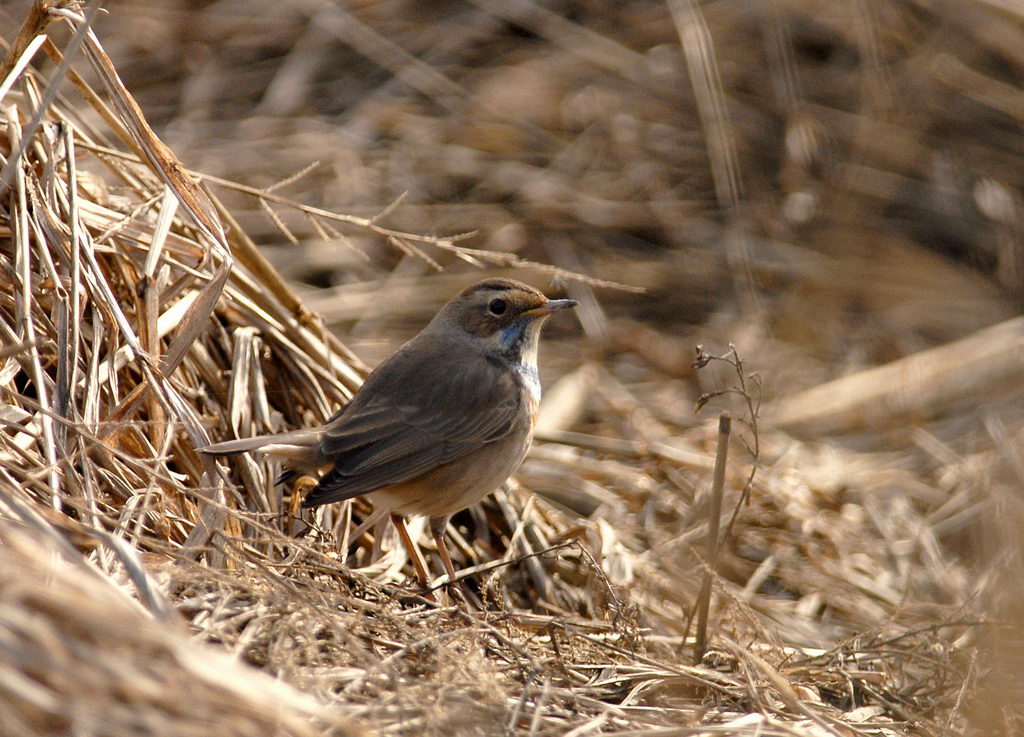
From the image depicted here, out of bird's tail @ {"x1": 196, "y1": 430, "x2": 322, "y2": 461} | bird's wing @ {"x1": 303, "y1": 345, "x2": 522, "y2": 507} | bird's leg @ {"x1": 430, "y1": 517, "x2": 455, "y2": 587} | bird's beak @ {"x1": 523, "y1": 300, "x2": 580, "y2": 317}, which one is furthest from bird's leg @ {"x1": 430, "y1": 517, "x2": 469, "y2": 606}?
bird's beak @ {"x1": 523, "y1": 300, "x2": 580, "y2": 317}

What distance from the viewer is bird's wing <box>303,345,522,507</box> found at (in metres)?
4.77

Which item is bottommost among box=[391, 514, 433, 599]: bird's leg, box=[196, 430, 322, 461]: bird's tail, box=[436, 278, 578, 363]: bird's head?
box=[391, 514, 433, 599]: bird's leg

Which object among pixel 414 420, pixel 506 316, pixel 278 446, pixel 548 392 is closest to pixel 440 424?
pixel 414 420

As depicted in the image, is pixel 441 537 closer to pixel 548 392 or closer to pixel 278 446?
Result: pixel 278 446

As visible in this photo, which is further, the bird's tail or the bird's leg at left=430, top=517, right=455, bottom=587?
the bird's leg at left=430, top=517, right=455, bottom=587

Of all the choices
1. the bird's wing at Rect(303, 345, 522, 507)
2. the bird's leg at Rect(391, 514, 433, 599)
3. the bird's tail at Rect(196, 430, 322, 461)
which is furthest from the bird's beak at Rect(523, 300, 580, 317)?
the bird's tail at Rect(196, 430, 322, 461)

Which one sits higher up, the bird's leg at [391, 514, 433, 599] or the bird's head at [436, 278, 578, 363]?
the bird's head at [436, 278, 578, 363]

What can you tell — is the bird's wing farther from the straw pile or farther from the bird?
the straw pile

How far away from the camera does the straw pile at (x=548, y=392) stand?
11.1 ft

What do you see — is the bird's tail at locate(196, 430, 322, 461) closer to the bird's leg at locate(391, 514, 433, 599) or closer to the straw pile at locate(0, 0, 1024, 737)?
the straw pile at locate(0, 0, 1024, 737)

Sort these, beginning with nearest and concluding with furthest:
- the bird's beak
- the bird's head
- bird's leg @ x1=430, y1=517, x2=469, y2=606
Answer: bird's leg @ x1=430, y1=517, x2=469, y2=606 < the bird's beak < the bird's head

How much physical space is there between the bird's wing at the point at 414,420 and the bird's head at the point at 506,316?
151 mm

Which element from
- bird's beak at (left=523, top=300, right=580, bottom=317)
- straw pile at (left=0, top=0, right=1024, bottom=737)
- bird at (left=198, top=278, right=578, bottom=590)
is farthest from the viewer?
bird's beak at (left=523, top=300, right=580, bottom=317)

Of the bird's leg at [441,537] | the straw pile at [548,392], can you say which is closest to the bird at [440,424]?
the bird's leg at [441,537]
